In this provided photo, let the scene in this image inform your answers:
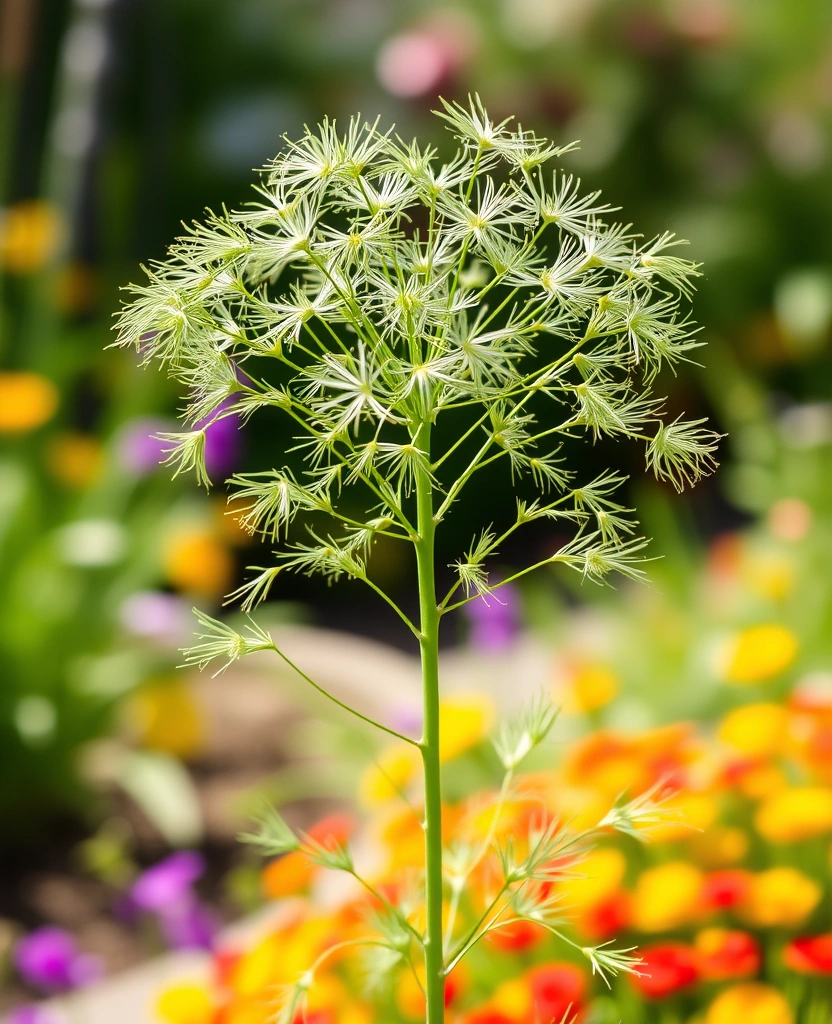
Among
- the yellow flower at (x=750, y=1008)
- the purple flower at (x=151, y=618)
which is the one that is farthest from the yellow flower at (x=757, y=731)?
the purple flower at (x=151, y=618)

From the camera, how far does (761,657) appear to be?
1.69 metres

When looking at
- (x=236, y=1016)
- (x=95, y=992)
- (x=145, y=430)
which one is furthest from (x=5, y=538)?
(x=236, y=1016)

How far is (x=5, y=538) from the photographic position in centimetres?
253

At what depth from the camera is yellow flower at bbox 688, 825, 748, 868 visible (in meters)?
1.46

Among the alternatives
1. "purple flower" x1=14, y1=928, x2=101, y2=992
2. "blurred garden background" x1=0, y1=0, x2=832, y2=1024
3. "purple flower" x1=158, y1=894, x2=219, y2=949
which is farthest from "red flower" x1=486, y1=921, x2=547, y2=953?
"purple flower" x1=14, y1=928, x2=101, y2=992

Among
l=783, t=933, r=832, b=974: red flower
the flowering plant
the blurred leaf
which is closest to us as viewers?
the flowering plant

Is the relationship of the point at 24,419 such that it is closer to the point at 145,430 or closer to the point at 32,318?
the point at 145,430

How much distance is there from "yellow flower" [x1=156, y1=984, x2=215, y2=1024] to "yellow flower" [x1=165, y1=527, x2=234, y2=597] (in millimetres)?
1436

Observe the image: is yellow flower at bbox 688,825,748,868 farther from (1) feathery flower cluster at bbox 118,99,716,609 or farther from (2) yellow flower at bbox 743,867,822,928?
(1) feathery flower cluster at bbox 118,99,716,609

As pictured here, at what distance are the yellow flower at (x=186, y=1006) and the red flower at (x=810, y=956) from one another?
2.08ft

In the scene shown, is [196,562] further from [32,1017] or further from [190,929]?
[32,1017]

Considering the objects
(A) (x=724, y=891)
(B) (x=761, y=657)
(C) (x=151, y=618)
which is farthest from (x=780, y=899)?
(C) (x=151, y=618)

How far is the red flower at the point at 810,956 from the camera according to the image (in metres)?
1.16

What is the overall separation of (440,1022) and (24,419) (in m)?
2.09
